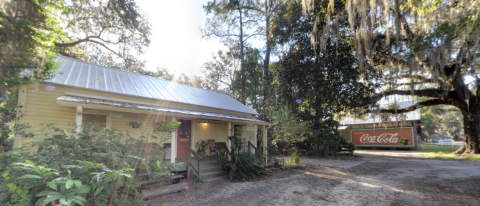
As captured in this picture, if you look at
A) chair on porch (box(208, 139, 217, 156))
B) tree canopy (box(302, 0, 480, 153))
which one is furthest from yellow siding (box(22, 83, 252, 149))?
tree canopy (box(302, 0, 480, 153))

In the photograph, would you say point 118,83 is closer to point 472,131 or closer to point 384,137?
point 472,131

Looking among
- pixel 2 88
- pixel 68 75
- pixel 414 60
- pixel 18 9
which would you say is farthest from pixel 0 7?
pixel 414 60

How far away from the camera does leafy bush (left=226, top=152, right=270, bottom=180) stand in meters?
6.93

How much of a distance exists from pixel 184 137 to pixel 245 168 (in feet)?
12.9

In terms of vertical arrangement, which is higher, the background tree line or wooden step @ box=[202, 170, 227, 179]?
the background tree line

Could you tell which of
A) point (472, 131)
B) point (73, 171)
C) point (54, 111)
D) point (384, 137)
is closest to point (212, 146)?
point (54, 111)

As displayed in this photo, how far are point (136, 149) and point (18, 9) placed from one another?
136 inches

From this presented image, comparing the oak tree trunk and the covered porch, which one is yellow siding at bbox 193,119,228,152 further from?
the oak tree trunk

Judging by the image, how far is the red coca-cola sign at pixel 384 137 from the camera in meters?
17.7

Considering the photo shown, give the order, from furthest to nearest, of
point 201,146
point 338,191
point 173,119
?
1. point 201,146
2. point 173,119
3. point 338,191

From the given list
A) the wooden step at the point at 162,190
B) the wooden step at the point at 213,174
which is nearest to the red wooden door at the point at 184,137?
the wooden step at the point at 213,174

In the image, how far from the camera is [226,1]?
17672mm

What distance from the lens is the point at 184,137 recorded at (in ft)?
31.5

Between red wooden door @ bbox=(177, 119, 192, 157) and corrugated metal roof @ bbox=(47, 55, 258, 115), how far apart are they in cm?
120
